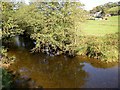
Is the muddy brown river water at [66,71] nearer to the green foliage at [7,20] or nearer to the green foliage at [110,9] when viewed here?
the green foliage at [7,20]

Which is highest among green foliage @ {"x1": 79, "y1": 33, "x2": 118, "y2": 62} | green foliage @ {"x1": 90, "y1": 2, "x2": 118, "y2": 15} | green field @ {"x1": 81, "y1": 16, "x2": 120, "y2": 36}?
green foliage @ {"x1": 90, "y1": 2, "x2": 118, "y2": 15}

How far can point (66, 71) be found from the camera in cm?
2423

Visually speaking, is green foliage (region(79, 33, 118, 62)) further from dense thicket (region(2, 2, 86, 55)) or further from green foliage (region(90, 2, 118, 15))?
green foliage (region(90, 2, 118, 15))

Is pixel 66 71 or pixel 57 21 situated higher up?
pixel 57 21

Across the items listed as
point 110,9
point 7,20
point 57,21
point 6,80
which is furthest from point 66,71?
point 110,9

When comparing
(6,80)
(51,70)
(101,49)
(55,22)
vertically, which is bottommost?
(6,80)

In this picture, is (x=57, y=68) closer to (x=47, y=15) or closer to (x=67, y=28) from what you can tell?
(x=67, y=28)

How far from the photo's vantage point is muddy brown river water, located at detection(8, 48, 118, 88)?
2027 cm

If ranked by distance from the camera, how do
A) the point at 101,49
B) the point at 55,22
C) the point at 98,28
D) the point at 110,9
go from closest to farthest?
Result: the point at 101,49 < the point at 55,22 < the point at 98,28 < the point at 110,9

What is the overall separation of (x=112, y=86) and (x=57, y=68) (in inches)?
319

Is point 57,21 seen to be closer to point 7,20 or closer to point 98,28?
point 7,20

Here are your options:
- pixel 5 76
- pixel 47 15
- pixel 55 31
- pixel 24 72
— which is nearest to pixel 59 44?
pixel 55 31

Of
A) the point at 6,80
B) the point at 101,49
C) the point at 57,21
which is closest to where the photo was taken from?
the point at 6,80

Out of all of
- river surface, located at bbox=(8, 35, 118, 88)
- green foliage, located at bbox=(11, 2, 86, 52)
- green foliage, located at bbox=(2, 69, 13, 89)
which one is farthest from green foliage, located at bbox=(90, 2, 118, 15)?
green foliage, located at bbox=(2, 69, 13, 89)
